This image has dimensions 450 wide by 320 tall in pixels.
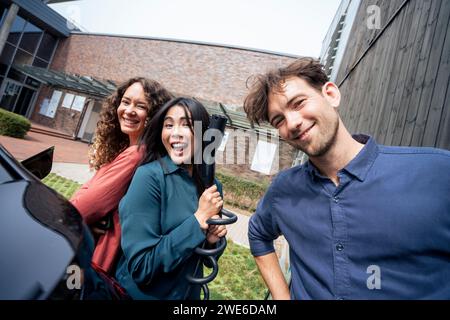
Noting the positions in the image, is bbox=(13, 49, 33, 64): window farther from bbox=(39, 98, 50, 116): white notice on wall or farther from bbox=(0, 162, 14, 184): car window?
bbox=(0, 162, 14, 184): car window

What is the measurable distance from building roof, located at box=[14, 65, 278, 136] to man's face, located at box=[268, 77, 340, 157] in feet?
32.5

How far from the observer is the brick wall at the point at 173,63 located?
1461 centimetres

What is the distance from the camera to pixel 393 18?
8.07ft

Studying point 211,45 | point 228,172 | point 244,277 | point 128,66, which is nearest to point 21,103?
point 128,66

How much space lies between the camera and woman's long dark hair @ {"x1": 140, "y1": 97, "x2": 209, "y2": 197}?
4.66ft

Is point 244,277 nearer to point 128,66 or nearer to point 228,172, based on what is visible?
point 228,172

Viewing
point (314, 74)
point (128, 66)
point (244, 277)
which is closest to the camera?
point (314, 74)

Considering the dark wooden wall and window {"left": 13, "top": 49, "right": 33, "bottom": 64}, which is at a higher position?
Result: window {"left": 13, "top": 49, "right": 33, "bottom": 64}

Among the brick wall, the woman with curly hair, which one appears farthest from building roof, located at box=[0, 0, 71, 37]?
the woman with curly hair

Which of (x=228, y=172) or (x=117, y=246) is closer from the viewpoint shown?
(x=117, y=246)

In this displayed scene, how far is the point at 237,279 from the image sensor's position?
380 centimetres

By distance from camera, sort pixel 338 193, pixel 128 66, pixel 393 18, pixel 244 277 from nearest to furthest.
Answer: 1. pixel 338 193
2. pixel 393 18
3. pixel 244 277
4. pixel 128 66

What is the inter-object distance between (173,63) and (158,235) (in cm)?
1666
